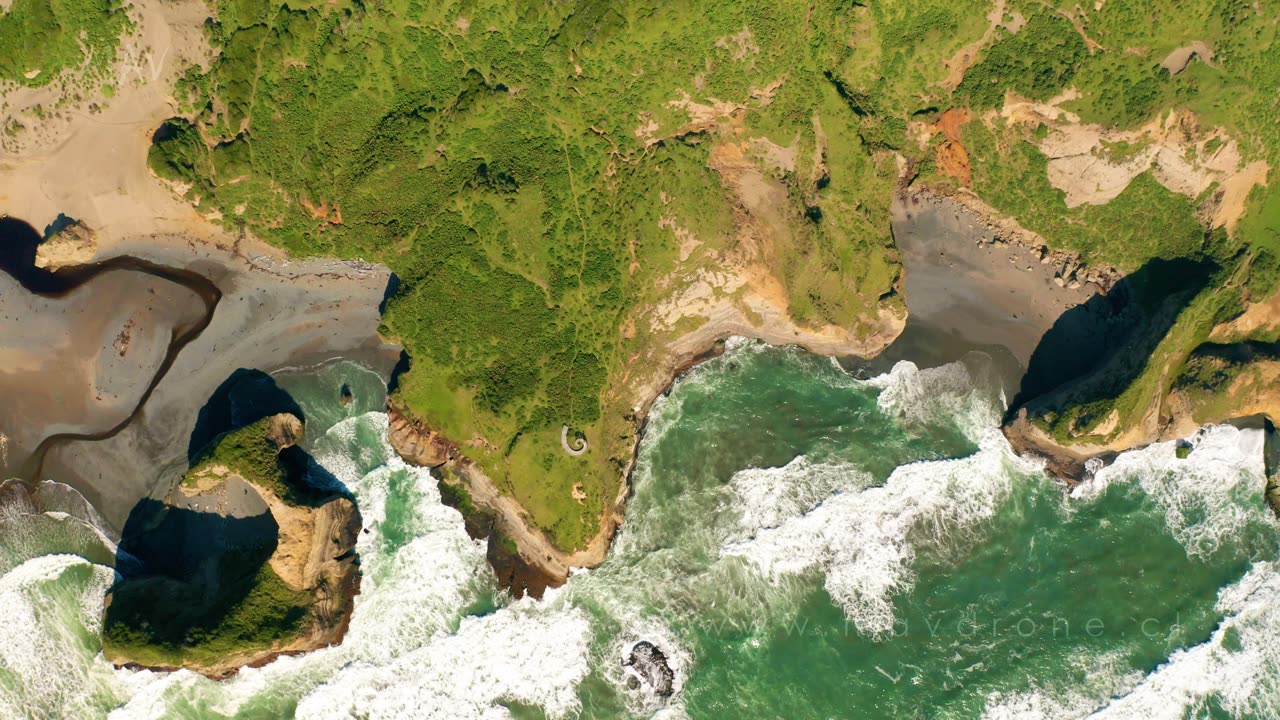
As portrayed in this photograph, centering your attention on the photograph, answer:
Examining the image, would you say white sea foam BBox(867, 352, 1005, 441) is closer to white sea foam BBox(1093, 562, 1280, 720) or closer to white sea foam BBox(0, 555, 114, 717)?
white sea foam BBox(1093, 562, 1280, 720)

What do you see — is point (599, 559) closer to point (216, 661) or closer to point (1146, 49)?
point (216, 661)

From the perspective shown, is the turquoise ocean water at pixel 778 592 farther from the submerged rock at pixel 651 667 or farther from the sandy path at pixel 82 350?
the sandy path at pixel 82 350

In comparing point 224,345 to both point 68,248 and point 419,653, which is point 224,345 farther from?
point 419,653

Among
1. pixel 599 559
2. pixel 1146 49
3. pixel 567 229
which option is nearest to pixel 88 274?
pixel 567 229

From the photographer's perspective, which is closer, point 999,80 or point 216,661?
point 216,661

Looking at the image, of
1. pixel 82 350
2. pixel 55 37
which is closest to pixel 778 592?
pixel 82 350

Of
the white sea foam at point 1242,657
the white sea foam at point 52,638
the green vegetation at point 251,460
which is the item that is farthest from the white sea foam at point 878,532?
the white sea foam at point 52,638

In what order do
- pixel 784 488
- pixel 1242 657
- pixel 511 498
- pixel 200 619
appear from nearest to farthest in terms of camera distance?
pixel 200 619
pixel 511 498
pixel 784 488
pixel 1242 657
